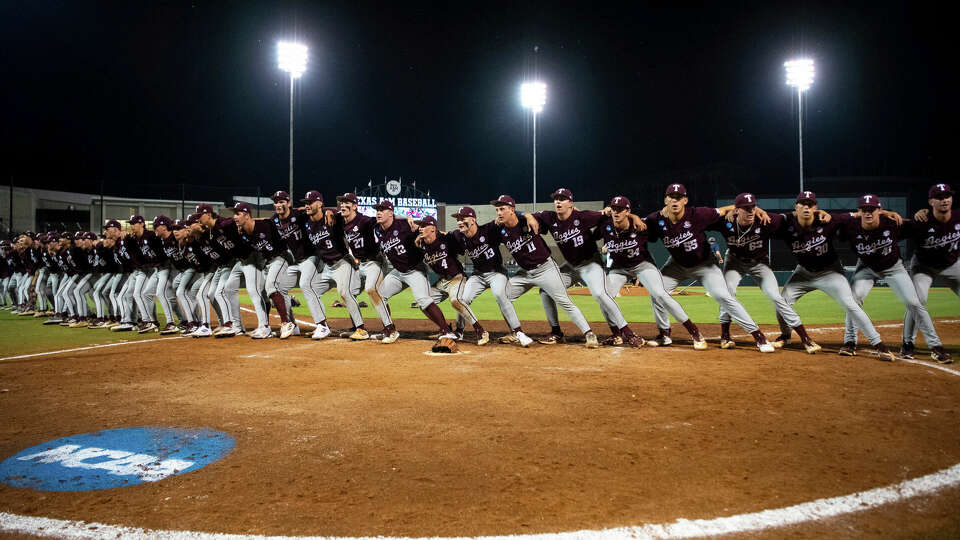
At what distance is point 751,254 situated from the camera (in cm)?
772

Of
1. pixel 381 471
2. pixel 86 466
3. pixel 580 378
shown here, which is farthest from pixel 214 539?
pixel 580 378

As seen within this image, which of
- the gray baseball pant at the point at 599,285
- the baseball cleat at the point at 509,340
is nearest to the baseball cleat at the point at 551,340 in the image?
the baseball cleat at the point at 509,340

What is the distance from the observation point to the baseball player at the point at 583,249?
8062 millimetres

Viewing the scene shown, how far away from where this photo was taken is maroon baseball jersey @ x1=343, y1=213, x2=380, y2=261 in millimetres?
8820

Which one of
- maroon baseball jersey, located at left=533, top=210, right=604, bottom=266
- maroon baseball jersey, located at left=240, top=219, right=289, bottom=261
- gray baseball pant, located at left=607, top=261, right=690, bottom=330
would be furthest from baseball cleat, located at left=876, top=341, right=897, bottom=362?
maroon baseball jersey, located at left=240, top=219, right=289, bottom=261

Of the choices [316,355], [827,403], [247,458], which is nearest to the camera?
[247,458]

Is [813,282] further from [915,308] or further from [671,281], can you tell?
[671,281]

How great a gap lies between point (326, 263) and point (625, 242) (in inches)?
178

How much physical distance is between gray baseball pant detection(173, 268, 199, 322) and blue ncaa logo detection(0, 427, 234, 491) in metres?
6.53

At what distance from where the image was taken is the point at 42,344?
8859 millimetres

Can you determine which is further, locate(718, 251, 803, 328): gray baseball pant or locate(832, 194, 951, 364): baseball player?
locate(718, 251, 803, 328): gray baseball pant

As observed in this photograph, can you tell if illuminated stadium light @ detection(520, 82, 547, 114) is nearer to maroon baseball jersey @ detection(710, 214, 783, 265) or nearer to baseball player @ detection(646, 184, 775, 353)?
baseball player @ detection(646, 184, 775, 353)

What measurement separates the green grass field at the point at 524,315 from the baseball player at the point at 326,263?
2955 millimetres

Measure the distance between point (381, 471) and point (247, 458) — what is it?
2.79 feet
